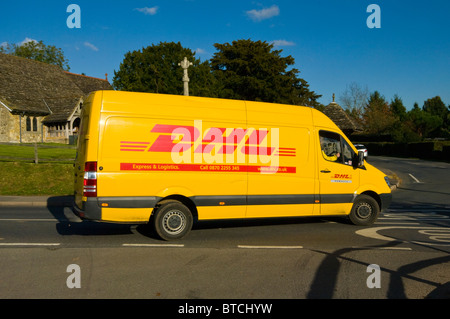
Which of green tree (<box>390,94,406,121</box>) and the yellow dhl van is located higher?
green tree (<box>390,94,406,121</box>)

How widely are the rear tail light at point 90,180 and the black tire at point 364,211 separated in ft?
18.9

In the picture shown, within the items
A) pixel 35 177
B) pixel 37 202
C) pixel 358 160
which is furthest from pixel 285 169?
pixel 35 177

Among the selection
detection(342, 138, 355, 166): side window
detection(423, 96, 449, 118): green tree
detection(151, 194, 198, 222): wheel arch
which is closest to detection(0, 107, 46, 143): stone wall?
detection(151, 194, 198, 222): wheel arch

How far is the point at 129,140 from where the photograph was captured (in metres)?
6.99

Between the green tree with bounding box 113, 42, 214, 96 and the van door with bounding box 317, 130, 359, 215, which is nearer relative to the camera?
the van door with bounding box 317, 130, 359, 215

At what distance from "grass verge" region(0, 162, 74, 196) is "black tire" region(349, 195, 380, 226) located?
11.0 meters

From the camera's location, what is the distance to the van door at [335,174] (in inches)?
332

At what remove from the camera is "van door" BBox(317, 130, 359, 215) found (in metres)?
8.42

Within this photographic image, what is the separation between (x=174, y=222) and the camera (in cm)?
734

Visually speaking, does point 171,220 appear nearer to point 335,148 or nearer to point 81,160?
point 81,160

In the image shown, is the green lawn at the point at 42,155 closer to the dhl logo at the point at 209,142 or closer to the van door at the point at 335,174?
the dhl logo at the point at 209,142

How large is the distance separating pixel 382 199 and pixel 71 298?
7181mm

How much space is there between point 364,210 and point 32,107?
39.4 metres

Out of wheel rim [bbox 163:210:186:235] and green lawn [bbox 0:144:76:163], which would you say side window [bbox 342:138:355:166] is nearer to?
wheel rim [bbox 163:210:186:235]
